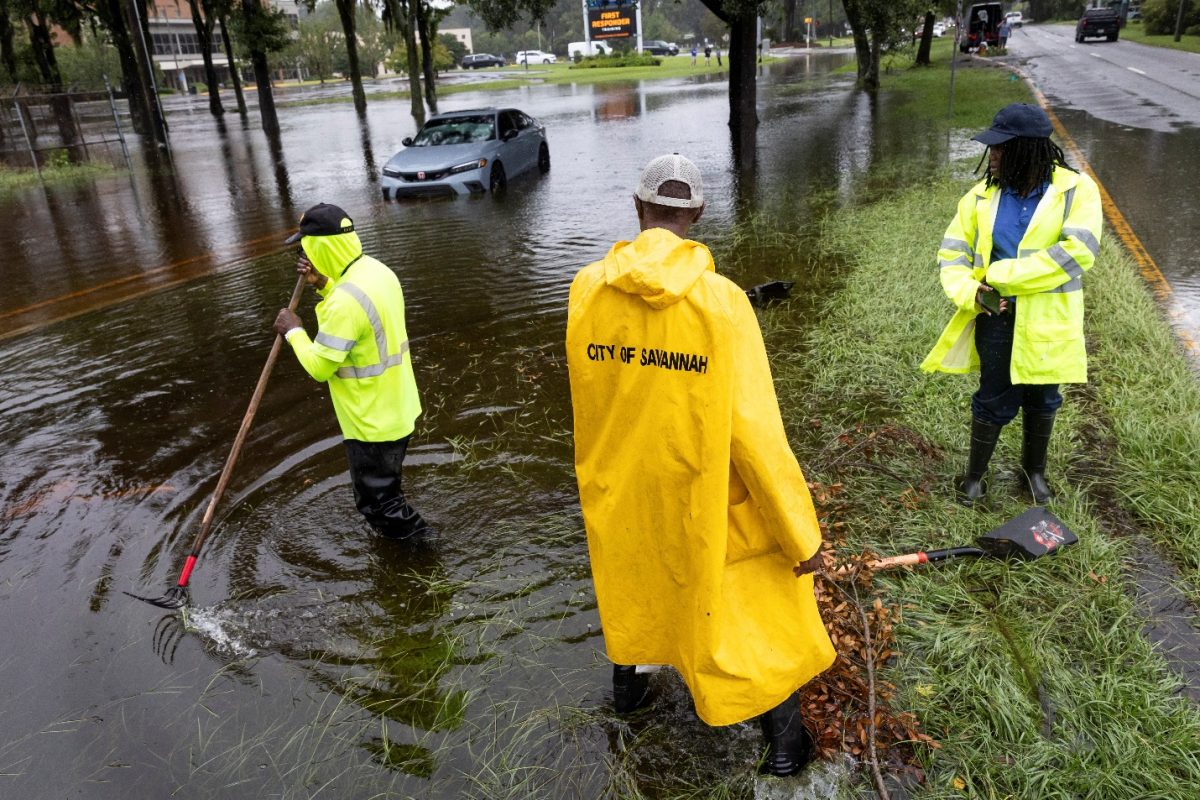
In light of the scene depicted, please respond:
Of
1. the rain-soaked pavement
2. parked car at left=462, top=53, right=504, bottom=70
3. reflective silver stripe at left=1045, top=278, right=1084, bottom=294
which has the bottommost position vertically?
the rain-soaked pavement

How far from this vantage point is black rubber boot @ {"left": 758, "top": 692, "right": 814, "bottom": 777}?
2721 millimetres

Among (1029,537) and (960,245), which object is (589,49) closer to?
(960,245)

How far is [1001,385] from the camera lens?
158 inches

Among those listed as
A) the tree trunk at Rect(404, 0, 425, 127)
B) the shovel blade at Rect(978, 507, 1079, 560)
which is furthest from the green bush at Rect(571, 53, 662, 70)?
the shovel blade at Rect(978, 507, 1079, 560)

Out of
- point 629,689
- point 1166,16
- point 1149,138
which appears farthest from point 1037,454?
point 1166,16

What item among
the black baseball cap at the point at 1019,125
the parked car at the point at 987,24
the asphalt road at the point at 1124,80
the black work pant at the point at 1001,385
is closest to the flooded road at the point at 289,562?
the black work pant at the point at 1001,385

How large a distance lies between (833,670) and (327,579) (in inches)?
96.5

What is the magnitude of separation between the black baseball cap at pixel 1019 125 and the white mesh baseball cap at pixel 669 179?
75.1 inches

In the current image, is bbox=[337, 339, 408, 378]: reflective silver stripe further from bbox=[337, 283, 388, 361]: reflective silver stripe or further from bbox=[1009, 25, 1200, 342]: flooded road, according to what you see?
bbox=[1009, 25, 1200, 342]: flooded road

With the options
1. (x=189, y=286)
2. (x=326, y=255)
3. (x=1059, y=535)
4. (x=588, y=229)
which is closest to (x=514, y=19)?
(x=588, y=229)

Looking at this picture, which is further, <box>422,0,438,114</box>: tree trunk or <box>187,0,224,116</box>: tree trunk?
<box>187,0,224,116</box>: tree trunk

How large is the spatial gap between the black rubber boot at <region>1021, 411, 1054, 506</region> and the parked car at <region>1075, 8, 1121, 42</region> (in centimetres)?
4730

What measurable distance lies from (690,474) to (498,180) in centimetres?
1308

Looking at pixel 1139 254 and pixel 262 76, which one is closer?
pixel 1139 254
